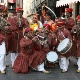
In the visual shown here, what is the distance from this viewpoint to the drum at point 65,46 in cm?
688

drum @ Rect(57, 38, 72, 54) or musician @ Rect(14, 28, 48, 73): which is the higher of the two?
drum @ Rect(57, 38, 72, 54)

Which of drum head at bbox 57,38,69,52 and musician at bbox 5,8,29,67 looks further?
musician at bbox 5,8,29,67

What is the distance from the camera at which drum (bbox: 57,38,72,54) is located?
22.6 feet

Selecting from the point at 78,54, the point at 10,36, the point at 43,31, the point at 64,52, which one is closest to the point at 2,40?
the point at 10,36

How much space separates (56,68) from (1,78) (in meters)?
1.93

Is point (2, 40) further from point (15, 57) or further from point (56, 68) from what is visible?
point (56, 68)

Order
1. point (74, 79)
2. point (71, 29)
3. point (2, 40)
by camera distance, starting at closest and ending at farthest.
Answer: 1. point (74, 79)
2. point (2, 40)
3. point (71, 29)

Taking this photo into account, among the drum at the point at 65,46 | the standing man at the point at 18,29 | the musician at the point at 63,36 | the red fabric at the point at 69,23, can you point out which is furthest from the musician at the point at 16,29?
the drum at the point at 65,46

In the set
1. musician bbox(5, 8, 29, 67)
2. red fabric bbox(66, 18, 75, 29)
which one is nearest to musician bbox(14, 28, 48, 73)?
musician bbox(5, 8, 29, 67)

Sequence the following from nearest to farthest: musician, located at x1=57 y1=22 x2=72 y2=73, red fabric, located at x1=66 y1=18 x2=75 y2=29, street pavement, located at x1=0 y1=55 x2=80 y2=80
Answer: street pavement, located at x1=0 y1=55 x2=80 y2=80
musician, located at x1=57 y1=22 x2=72 y2=73
red fabric, located at x1=66 y1=18 x2=75 y2=29

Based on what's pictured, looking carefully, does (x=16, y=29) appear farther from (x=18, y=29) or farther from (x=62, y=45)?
(x=62, y=45)

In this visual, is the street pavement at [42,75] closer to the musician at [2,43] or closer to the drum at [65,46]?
the musician at [2,43]

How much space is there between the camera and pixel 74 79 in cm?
673

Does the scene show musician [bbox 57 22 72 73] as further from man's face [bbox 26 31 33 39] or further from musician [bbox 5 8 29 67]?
musician [bbox 5 8 29 67]
